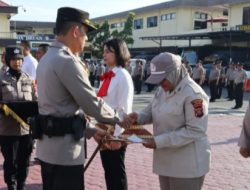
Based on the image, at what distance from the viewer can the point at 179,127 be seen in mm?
3623

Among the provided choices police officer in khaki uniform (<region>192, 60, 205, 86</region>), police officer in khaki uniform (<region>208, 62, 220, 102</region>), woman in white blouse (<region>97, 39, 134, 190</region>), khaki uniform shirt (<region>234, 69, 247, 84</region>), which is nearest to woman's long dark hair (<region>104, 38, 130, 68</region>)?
woman in white blouse (<region>97, 39, 134, 190</region>)

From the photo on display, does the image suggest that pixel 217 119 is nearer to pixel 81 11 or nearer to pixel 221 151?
pixel 221 151

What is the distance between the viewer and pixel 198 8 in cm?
4634

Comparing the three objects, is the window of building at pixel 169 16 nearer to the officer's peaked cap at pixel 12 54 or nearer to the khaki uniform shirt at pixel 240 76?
the khaki uniform shirt at pixel 240 76

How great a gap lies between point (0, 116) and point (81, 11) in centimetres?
261

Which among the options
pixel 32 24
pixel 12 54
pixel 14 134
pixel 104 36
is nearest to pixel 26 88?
pixel 12 54

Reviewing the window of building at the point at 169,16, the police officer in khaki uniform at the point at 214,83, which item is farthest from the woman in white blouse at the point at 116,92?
the window of building at the point at 169,16

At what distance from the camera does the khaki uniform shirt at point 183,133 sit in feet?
11.6

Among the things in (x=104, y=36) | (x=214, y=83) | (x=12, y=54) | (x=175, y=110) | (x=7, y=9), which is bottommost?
(x=214, y=83)

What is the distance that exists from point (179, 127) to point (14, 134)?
2617mm

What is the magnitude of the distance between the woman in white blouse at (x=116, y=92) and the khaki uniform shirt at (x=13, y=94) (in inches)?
51.7

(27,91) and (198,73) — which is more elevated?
(27,91)

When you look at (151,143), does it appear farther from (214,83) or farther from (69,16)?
(214,83)

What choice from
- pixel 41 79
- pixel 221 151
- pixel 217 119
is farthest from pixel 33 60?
pixel 217 119
